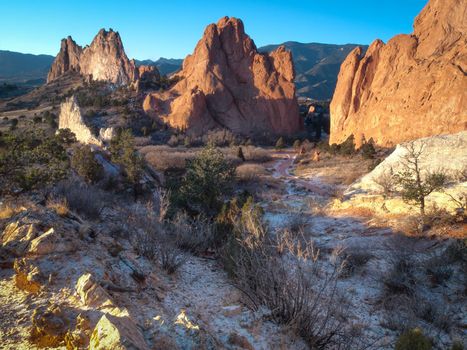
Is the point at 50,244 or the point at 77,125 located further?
the point at 77,125

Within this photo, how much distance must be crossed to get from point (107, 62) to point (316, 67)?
103079 mm

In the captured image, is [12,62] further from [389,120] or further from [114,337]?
[114,337]

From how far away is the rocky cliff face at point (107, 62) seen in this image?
61062 mm

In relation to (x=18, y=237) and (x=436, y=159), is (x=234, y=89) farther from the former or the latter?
(x=18, y=237)

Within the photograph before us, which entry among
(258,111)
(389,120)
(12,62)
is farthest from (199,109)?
(12,62)

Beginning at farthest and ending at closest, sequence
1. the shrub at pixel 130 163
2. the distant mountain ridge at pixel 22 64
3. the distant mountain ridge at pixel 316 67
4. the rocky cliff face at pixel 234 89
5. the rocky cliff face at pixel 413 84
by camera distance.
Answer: the distant mountain ridge at pixel 22 64
the distant mountain ridge at pixel 316 67
the rocky cliff face at pixel 234 89
the rocky cliff face at pixel 413 84
the shrub at pixel 130 163

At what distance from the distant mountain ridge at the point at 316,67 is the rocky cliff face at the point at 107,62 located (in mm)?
52271

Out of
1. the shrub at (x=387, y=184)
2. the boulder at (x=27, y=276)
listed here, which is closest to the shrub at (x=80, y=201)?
the boulder at (x=27, y=276)

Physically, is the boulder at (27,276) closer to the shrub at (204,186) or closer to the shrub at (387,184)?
the shrub at (204,186)

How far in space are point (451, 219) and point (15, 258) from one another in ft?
40.2

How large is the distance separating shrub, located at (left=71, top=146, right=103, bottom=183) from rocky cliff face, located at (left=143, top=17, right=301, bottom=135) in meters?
29.9

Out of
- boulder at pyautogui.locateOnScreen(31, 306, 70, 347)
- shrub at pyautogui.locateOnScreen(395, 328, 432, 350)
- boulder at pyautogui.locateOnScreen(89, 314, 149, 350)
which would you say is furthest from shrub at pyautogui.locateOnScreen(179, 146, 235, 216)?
boulder at pyautogui.locateOnScreen(89, 314, 149, 350)

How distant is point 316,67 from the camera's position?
141000 mm

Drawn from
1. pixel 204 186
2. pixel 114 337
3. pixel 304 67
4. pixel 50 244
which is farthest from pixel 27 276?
pixel 304 67
